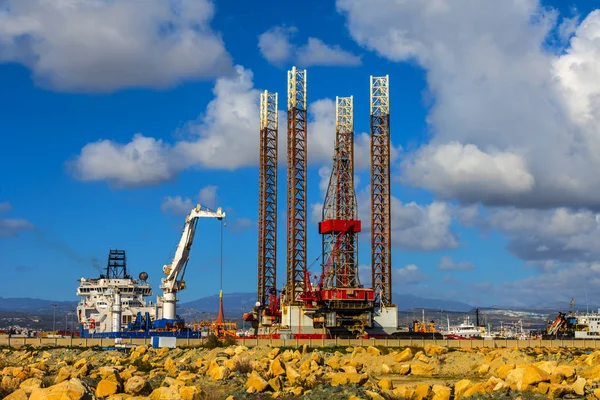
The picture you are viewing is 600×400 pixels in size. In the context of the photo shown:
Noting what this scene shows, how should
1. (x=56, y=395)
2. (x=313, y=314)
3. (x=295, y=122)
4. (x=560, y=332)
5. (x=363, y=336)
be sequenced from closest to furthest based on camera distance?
(x=56, y=395)
(x=363, y=336)
(x=313, y=314)
(x=295, y=122)
(x=560, y=332)

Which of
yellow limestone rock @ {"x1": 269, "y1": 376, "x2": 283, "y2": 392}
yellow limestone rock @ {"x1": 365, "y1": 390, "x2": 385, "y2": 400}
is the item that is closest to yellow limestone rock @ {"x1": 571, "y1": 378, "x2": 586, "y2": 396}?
yellow limestone rock @ {"x1": 365, "y1": 390, "x2": 385, "y2": 400}

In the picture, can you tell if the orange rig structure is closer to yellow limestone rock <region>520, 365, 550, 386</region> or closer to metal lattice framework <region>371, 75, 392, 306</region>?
metal lattice framework <region>371, 75, 392, 306</region>

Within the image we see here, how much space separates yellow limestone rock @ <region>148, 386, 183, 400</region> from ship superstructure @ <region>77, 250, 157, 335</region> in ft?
205

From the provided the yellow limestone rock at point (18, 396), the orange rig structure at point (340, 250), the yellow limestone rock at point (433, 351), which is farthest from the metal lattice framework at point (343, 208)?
the yellow limestone rock at point (18, 396)

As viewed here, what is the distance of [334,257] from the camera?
8862cm

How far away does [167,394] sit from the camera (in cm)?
2627

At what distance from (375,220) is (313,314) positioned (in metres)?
13.6

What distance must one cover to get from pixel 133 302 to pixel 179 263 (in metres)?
10.1

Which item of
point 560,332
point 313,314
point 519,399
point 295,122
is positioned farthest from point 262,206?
point 519,399

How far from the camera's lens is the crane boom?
87.4 meters

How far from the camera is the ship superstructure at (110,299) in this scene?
90.6 metres

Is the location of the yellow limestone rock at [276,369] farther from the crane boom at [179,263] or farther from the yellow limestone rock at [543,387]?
the crane boom at [179,263]

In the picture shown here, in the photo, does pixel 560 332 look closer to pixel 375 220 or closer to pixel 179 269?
pixel 375 220

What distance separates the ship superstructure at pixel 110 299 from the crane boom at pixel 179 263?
9.74ft
